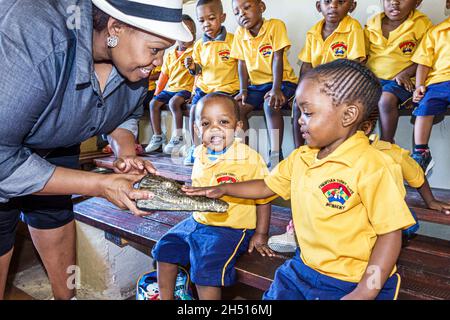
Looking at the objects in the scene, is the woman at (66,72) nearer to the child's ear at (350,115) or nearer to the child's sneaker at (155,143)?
the child's ear at (350,115)

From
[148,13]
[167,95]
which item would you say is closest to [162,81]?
[167,95]

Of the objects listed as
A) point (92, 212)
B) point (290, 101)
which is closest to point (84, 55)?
point (92, 212)

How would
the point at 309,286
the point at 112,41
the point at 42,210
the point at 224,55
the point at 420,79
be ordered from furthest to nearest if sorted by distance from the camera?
the point at 224,55
the point at 420,79
the point at 42,210
the point at 309,286
the point at 112,41

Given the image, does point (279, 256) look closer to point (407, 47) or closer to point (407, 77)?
→ point (407, 77)

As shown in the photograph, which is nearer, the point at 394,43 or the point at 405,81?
the point at 405,81

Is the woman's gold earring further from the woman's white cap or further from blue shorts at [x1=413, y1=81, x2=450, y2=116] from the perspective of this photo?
blue shorts at [x1=413, y1=81, x2=450, y2=116]

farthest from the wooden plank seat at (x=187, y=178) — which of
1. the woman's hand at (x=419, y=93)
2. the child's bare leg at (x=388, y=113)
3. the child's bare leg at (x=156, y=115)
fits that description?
the woman's hand at (x=419, y=93)

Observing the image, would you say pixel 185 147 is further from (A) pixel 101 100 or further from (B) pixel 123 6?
(B) pixel 123 6

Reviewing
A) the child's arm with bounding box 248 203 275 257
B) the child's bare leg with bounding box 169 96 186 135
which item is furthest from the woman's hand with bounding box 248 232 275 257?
the child's bare leg with bounding box 169 96 186 135

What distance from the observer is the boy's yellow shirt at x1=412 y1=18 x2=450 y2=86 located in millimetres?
2293

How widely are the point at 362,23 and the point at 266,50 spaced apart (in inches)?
33.8

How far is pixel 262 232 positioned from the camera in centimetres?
174

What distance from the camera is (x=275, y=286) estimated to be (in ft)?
4.25

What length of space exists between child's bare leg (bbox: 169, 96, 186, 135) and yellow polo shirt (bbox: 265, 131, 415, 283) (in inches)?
110
